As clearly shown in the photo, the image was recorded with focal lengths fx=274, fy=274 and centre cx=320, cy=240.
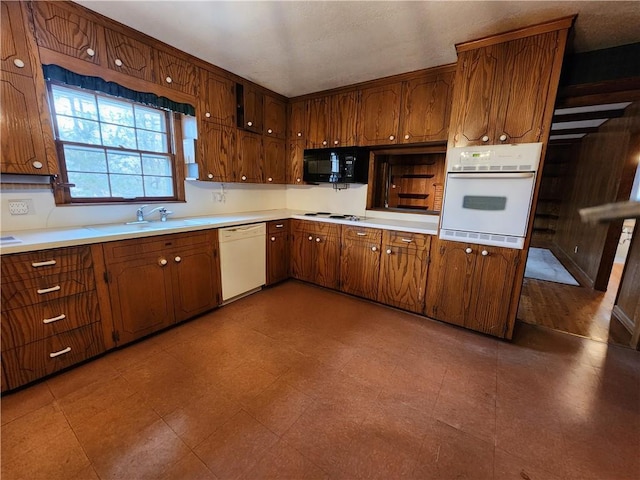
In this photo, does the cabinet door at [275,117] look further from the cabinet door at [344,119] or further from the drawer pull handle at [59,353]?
the drawer pull handle at [59,353]

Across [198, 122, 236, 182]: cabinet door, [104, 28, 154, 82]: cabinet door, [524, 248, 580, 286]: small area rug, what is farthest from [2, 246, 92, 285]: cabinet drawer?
[524, 248, 580, 286]: small area rug

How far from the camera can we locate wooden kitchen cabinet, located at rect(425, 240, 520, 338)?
7.57 ft

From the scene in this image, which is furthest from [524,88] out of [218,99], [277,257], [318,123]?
[277,257]

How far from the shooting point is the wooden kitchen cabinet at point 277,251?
3355 mm

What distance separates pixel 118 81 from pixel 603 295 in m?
5.65

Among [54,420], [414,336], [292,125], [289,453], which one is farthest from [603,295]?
[54,420]

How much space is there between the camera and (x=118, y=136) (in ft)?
7.93

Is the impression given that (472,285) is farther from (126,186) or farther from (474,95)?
(126,186)

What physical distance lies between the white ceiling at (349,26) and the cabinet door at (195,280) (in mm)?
1663

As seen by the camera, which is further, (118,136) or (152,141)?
(152,141)

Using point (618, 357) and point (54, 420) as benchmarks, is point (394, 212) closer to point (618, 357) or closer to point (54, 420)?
point (618, 357)

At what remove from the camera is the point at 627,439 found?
148 centimetres

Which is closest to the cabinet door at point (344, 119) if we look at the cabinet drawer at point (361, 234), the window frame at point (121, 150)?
the cabinet drawer at point (361, 234)

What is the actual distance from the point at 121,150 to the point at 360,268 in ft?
8.46
